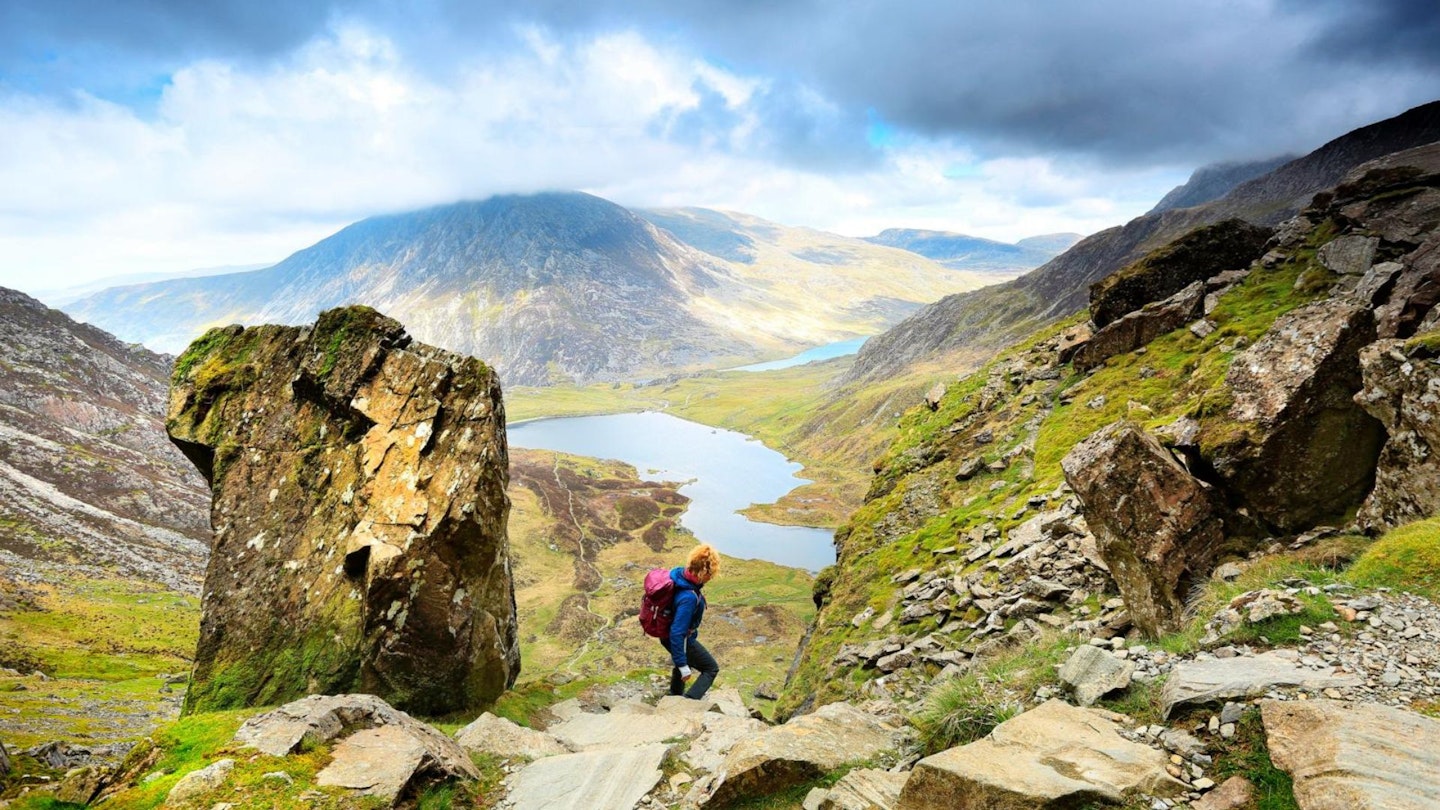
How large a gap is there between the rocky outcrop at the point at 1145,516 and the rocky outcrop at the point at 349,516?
16.5 metres

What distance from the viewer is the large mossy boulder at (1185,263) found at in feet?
102

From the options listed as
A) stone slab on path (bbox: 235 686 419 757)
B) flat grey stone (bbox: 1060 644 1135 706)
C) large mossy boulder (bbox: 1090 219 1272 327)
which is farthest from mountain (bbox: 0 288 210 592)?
flat grey stone (bbox: 1060 644 1135 706)

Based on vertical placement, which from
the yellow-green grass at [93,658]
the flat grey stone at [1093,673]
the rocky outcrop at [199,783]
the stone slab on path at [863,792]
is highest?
the flat grey stone at [1093,673]

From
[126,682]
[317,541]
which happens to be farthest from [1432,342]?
[126,682]

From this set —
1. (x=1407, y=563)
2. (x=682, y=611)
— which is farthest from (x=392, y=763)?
(x=1407, y=563)

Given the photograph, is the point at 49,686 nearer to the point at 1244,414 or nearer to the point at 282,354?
the point at 282,354

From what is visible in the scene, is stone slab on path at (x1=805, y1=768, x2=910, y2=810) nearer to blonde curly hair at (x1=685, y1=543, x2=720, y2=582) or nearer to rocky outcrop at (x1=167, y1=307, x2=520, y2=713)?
blonde curly hair at (x1=685, y1=543, x2=720, y2=582)

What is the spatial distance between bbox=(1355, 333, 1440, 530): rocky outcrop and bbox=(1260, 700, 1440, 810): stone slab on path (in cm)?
676

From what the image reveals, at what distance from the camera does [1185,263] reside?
31562 millimetres

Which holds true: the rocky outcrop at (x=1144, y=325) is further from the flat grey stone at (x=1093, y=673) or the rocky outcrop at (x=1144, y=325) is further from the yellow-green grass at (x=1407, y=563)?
the flat grey stone at (x=1093, y=673)

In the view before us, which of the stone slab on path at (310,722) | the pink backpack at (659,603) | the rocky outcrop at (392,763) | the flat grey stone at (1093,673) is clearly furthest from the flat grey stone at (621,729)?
the flat grey stone at (1093,673)

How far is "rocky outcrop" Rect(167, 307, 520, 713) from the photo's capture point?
17484mm

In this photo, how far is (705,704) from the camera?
54.9ft

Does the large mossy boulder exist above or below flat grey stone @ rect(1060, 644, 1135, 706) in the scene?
above
